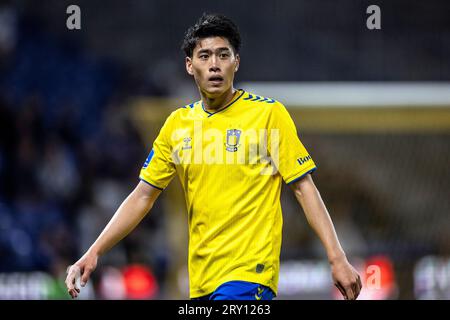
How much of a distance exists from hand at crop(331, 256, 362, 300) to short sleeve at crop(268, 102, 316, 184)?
44 centimetres

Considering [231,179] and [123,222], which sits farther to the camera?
[123,222]

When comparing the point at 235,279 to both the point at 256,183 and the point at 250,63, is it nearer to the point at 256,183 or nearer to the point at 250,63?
the point at 256,183

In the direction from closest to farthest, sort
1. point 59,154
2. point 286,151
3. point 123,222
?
1. point 286,151
2. point 123,222
3. point 59,154

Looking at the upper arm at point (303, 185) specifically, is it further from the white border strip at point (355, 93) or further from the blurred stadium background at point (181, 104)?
the white border strip at point (355, 93)

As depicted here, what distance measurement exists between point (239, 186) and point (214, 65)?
0.56 meters

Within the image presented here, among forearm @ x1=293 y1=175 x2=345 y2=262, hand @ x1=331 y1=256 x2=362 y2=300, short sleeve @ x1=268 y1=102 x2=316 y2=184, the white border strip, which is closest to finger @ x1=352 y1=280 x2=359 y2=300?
hand @ x1=331 y1=256 x2=362 y2=300

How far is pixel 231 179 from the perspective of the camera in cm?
418

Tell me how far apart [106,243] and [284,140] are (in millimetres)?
966

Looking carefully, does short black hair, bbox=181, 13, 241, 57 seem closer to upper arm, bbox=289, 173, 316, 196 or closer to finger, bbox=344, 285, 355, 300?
upper arm, bbox=289, 173, 316, 196

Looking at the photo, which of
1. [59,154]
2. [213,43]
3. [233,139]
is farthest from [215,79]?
[59,154]

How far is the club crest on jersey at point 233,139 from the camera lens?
166 inches

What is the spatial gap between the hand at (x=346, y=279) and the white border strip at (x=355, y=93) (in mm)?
5456

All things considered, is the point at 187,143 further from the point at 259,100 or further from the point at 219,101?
the point at 259,100

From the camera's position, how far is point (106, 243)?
439cm
